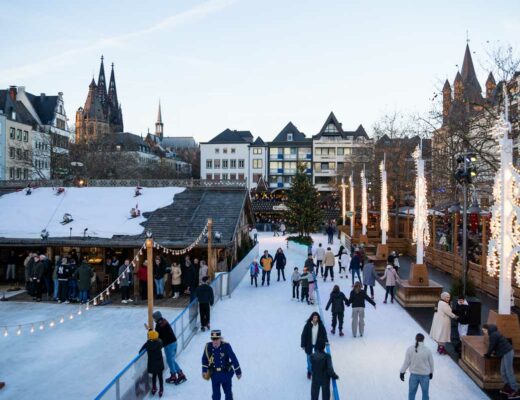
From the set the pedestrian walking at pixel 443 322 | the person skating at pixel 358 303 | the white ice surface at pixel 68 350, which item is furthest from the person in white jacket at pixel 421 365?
the white ice surface at pixel 68 350

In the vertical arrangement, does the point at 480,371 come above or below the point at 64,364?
above

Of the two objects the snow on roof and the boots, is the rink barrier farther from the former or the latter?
the snow on roof

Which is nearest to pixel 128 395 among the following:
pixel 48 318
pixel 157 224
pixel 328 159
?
pixel 48 318

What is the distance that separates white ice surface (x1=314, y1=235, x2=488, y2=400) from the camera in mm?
9055

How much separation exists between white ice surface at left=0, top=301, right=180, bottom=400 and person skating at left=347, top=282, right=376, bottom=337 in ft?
19.3

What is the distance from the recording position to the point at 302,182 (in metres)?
36.9

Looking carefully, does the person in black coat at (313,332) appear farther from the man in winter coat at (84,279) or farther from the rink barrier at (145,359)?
the man in winter coat at (84,279)

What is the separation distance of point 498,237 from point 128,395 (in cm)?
768

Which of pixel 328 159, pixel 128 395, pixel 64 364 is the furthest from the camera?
pixel 328 159

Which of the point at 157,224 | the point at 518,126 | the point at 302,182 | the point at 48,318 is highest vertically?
the point at 518,126

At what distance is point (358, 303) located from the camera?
39.8 feet

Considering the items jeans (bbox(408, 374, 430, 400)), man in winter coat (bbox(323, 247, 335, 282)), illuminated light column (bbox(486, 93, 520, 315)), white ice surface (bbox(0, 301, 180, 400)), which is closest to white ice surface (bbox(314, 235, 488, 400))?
jeans (bbox(408, 374, 430, 400))

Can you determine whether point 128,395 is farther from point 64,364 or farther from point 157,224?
point 157,224

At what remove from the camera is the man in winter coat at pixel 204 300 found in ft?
43.1
